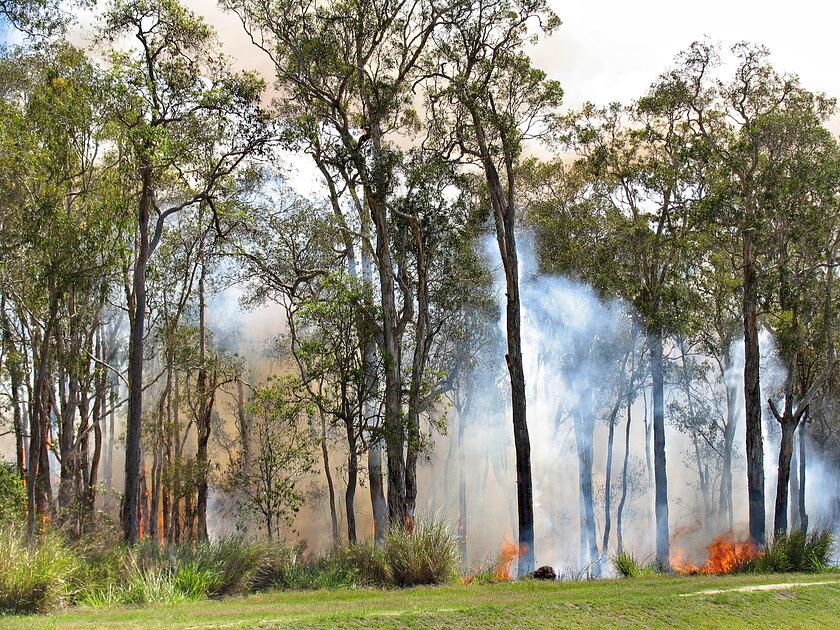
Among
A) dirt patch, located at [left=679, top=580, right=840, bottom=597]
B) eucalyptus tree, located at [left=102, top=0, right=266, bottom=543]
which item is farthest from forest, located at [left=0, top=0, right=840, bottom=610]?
dirt patch, located at [left=679, top=580, right=840, bottom=597]

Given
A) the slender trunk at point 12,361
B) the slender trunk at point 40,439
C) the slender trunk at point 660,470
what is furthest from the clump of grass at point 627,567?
the slender trunk at point 12,361

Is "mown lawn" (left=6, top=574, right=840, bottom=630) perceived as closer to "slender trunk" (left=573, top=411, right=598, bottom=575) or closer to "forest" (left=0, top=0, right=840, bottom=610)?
"forest" (left=0, top=0, right=840, bottom=610)

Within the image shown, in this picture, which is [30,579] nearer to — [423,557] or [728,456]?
[423,557]

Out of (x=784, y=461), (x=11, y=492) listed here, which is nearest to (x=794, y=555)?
(x=784, y=461)

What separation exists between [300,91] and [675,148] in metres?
10.5

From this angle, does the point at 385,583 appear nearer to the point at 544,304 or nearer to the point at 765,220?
the point at 765,220

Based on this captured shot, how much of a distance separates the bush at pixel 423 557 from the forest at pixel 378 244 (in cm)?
14

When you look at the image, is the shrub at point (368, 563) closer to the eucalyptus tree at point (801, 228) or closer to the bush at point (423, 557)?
the bush at point (423, 557)

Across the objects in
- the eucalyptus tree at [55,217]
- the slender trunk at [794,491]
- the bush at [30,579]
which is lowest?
the slender trunk at [794,491]

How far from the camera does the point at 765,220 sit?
2139cm

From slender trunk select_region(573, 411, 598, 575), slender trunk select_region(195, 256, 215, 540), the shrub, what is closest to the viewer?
the shrub

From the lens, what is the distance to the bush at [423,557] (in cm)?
1170

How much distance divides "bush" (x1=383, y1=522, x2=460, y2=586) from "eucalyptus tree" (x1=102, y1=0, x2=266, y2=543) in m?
6.19

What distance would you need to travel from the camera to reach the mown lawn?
26.9ft
